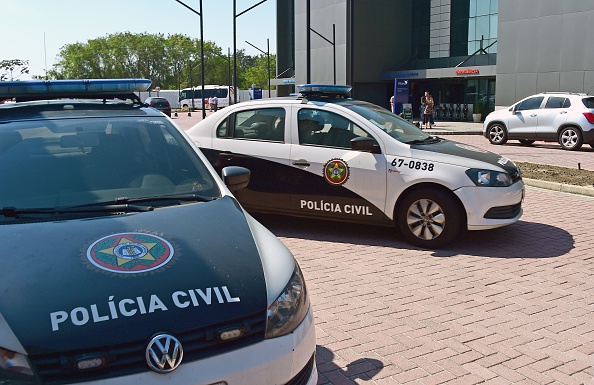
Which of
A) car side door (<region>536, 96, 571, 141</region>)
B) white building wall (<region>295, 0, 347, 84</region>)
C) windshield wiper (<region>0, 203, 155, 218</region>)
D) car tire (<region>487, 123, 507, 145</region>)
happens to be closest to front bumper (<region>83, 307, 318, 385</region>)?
windshield wiper (<region>0, 203, 155, 218</region>)

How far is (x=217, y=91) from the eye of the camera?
7144 cm

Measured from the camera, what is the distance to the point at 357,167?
698 cm

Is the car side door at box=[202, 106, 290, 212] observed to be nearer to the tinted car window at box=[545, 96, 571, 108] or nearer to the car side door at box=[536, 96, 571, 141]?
the car side door at box=[536, 96, 571, 141]

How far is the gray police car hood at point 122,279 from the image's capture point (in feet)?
7.55

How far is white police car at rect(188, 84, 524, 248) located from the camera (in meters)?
6.59

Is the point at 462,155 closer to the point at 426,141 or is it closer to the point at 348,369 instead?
the point at 426,141

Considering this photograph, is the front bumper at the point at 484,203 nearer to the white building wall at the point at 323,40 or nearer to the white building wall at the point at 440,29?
the white building wall at the point at 323,40

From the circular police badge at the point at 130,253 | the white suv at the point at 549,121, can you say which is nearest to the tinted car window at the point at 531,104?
the white suv at the point at 549,121

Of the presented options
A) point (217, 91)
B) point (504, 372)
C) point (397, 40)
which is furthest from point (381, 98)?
point (504, 372)

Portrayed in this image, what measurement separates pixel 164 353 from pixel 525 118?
743 inches

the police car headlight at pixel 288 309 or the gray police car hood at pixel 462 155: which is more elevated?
the gray police car hood at pixel 462 155

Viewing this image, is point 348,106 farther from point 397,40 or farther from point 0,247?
point 397,40

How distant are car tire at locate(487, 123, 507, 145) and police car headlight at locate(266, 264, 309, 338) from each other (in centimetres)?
1845

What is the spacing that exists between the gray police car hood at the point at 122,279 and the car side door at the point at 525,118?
17.9m
